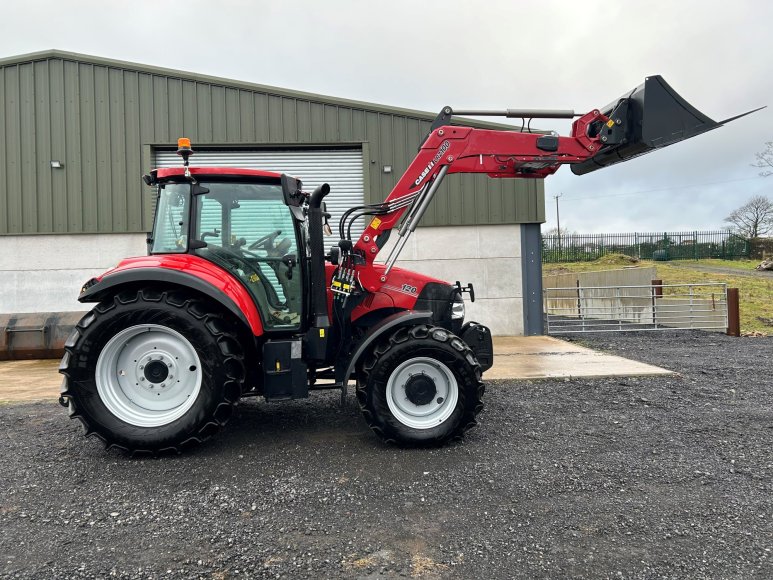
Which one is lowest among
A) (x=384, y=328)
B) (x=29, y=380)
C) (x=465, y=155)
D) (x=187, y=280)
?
(x=29, y=380)

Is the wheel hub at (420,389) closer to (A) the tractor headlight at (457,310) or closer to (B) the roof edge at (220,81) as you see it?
(A) the tractor headlight at (457,310)

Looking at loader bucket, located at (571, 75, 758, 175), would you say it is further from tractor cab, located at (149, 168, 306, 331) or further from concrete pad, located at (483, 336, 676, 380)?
concrete pad, located at (483, 336, 676, 380)

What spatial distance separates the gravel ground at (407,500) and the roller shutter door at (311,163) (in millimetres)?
6445

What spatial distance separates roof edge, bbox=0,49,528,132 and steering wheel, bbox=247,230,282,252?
6875mm

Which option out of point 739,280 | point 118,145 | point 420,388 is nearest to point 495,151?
point 420,388

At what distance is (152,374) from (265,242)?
1351 millimetres

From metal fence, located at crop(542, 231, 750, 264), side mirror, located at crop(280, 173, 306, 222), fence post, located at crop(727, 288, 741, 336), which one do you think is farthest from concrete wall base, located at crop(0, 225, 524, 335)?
metal fence, located at crop(542, 231, 750, 264)

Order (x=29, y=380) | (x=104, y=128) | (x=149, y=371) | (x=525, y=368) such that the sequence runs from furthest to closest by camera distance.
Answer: (x=104, y=128) → (x=525, y=368) → (x=29, y=380) → (x=149, y=371)

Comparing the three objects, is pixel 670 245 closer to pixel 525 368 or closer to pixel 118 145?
pixel 525 368

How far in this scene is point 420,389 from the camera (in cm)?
396

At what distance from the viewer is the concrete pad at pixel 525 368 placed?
254 inches

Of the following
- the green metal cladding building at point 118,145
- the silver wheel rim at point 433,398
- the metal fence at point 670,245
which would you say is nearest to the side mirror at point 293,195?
the silver wheel rim at point 433,398

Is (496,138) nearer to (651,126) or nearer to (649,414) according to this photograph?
(651,126)

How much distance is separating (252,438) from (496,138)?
3432 millimetres
